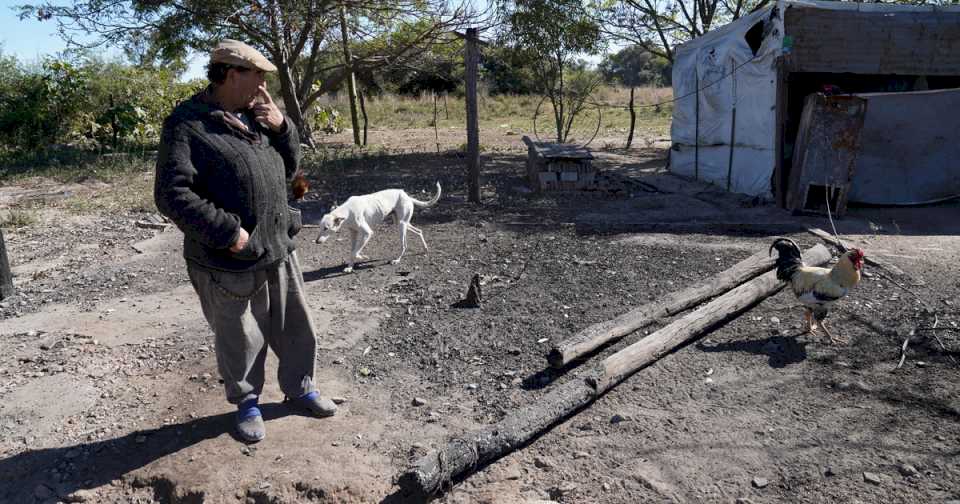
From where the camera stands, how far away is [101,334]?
4.88 meters

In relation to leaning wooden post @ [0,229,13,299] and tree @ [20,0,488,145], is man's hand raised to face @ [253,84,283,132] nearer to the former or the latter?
leaning wooden post @ [0,229,13,299]

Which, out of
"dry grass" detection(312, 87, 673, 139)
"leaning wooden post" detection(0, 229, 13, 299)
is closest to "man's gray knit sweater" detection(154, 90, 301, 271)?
"leaning wooden post" detection(0, 229, 13, 299)

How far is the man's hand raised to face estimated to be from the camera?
10.1 ft

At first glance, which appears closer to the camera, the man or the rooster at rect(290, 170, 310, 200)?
the man

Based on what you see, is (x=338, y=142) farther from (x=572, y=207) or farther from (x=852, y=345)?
(x=852, y=345)

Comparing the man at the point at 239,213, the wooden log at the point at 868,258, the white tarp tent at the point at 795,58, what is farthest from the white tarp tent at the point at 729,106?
the man at the point at 239,213

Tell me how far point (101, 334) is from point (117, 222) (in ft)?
14.9

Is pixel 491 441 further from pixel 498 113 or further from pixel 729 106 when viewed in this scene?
pixel 498 113

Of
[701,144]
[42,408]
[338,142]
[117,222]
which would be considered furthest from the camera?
[338,142]

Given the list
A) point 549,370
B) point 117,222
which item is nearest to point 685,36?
point 117,222

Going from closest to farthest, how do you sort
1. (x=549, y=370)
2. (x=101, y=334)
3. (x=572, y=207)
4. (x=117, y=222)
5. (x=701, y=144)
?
(x=549, y=370) → (x=101, y=334) → (x=117, y=222) → (x=572, y=207) → (x=701, y=144)

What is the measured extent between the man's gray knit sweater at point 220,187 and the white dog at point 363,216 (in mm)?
3099

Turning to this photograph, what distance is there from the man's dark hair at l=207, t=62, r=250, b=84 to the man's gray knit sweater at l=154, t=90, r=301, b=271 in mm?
93

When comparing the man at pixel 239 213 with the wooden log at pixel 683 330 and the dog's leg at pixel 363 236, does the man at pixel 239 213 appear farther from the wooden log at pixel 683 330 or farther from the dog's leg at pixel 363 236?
the dog's leg at pixel 363 236
